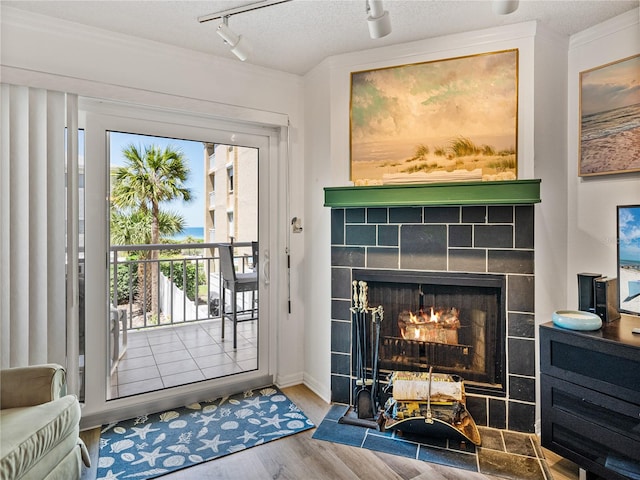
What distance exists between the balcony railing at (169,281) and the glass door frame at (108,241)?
0.43 feet

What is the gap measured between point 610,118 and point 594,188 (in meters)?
0.40

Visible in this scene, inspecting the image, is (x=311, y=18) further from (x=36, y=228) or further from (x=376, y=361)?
(x=376, y=361)

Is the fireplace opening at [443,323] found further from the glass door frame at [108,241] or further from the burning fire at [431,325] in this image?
the glass door frame at [108,241]

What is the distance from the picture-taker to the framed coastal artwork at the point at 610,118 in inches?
79.9

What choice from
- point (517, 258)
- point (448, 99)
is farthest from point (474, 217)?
point (448, 99)

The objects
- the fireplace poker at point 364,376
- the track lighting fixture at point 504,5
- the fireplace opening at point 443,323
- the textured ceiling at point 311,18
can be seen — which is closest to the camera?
the track lighting fixture at point 504,5

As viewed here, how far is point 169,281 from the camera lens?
2.61m

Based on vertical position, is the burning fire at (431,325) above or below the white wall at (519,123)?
below

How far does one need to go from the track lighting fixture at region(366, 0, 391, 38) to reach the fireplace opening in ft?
4.61

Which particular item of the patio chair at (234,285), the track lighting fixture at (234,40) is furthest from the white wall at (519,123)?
the track lighting fixture at (234,40)

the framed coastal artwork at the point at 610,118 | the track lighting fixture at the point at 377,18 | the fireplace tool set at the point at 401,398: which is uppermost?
the track lighting fixture at the point at 377,18

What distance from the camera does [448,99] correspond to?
2287 mm

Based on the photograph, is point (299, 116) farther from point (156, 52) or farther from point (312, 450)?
point (312, 450)

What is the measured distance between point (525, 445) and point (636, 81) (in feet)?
6.92
